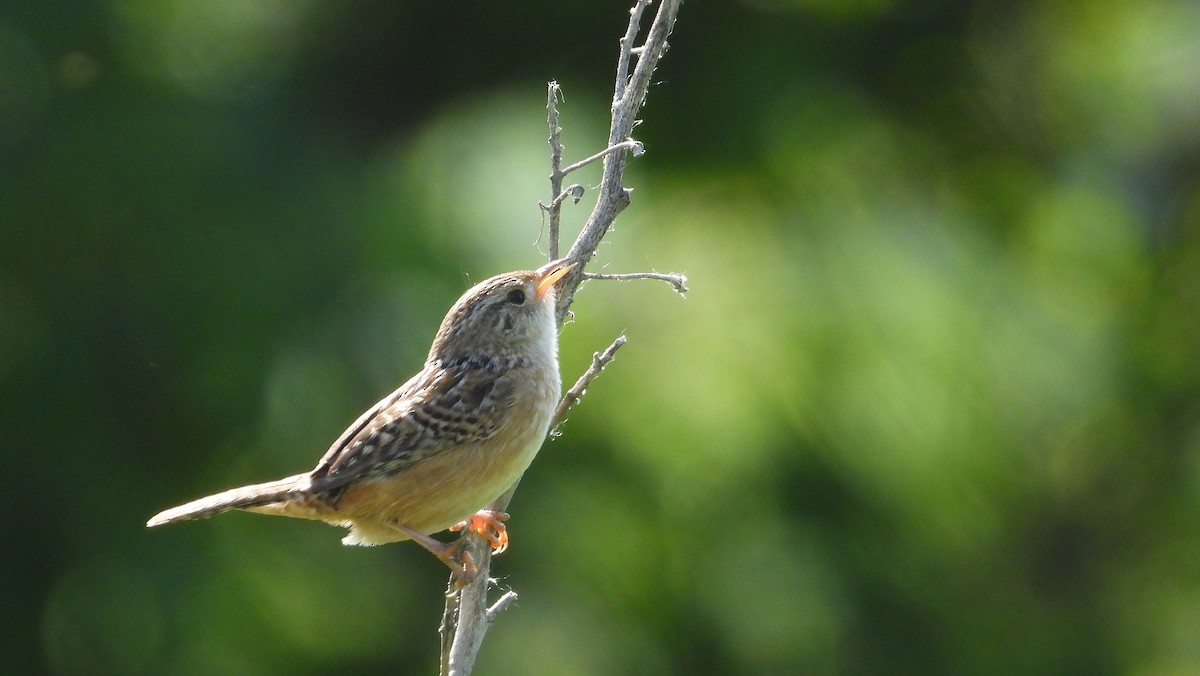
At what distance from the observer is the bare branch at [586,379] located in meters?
3.18

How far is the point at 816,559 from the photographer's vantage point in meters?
5.17

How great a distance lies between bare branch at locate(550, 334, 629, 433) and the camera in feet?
10.4

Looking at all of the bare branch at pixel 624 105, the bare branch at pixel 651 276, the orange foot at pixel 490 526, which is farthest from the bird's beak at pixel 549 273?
the orange foot at pixel 490 526

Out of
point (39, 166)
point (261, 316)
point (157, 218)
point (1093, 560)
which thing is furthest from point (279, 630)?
point (1093, 560)

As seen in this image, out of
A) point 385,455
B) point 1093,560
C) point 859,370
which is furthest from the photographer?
point 1093,560

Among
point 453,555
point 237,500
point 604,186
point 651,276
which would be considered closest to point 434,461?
point 453,555

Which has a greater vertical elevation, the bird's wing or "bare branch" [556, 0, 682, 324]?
"bare branch" [556, 0, 682, 324]

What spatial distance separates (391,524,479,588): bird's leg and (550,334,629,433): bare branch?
0.49 meters

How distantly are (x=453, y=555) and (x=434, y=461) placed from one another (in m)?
0.28

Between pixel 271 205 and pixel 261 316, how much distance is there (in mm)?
593

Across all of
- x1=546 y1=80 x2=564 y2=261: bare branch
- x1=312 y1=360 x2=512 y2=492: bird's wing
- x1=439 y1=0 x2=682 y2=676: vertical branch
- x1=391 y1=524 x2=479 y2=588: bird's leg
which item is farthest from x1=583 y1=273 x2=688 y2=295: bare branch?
x1=391 y1=524 x2=479 y2=588: bird's leg

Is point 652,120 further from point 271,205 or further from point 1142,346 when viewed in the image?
point 1142,346

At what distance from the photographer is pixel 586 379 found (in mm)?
3297

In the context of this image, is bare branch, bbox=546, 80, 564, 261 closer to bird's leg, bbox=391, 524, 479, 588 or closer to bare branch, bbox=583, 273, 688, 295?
bare branch, bbox=583, 273, 688, 295
